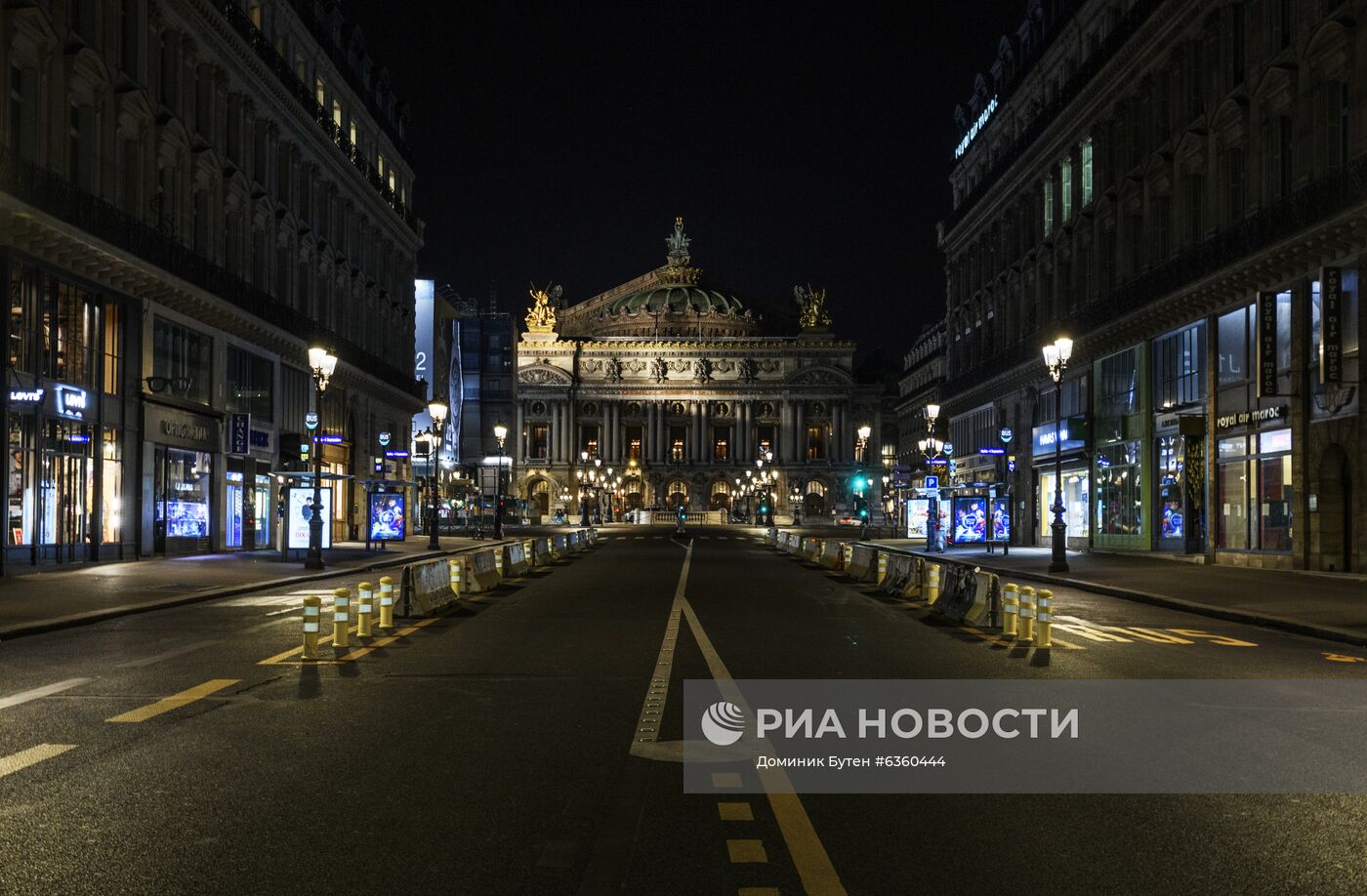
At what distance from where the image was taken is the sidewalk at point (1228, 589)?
18906mm

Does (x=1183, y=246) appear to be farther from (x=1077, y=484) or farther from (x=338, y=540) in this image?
(x=338, y=540)

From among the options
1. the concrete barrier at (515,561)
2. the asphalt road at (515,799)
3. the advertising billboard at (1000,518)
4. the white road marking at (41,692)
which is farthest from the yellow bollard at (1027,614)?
the advertising billboard at (1000,518)

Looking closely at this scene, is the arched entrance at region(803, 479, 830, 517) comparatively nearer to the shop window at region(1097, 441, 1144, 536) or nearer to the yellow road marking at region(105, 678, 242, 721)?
the shop window at region(1097, 441, 1144, 536)

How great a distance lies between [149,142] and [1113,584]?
2713cm

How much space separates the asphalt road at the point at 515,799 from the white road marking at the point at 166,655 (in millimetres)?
57

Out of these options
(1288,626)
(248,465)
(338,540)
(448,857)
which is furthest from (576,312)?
(448,857)

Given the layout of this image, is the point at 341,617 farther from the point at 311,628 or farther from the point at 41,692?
the point at 41,692

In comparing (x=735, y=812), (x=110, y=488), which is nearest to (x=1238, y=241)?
(x=110, y=488)

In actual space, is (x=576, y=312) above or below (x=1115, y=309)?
above

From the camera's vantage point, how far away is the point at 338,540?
5494cm

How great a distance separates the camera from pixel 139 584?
2581cm

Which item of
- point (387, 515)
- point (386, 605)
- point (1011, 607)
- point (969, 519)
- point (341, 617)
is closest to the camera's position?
point (341, 617)

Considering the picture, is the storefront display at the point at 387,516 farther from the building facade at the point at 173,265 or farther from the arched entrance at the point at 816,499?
the arched entrance at the point at 816,499

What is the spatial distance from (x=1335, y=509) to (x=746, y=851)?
93.0 ft
